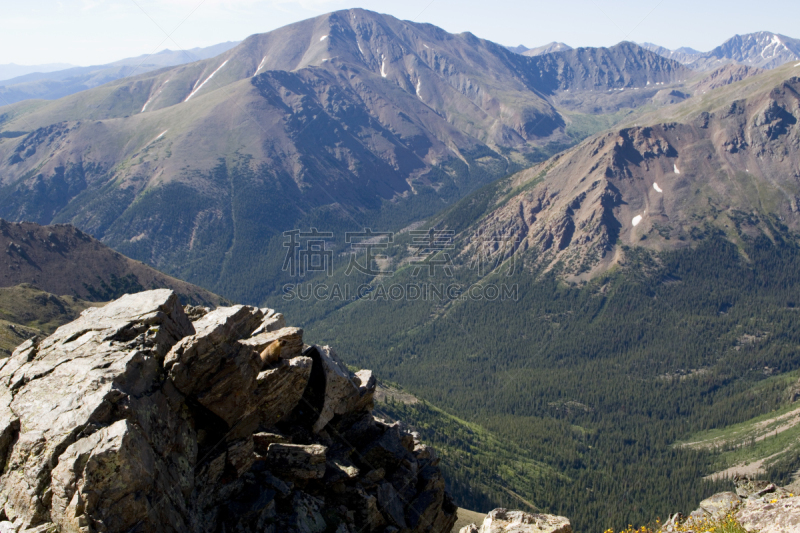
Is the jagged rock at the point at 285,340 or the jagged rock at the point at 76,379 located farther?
the jagged rock at the point at 285,340

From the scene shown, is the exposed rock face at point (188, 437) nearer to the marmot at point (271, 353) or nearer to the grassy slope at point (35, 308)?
the marmot at point (271, 353)

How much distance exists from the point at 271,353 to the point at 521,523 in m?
16.6

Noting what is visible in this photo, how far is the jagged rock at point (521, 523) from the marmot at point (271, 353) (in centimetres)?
1469

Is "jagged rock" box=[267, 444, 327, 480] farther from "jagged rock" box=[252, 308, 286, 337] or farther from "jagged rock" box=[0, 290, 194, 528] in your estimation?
"jagged rock" box=[252, 308, 286, 337]

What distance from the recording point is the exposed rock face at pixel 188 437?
19359 mm

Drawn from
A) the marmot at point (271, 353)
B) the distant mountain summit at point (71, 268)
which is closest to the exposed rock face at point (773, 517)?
the marmot at point (271, 353)

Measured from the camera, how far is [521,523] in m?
26.2

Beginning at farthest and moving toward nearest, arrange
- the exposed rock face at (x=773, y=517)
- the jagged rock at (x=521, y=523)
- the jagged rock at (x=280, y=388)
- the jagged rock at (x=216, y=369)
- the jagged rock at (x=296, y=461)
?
1. the jagged rock at (x=280, y=388)
2. the jagged rock at (x=296, y=461)
3. the jagged rock at (x=521, y=523)
4. the jagged rock at (x=216, y=369)
5. the exposed rock face at (x=773, y=517)

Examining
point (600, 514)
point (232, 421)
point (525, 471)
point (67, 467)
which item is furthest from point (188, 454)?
point (525, 471)

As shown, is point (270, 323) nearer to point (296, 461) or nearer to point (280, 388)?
point (280, 388)

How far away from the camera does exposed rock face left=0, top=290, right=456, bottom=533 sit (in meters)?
19.4

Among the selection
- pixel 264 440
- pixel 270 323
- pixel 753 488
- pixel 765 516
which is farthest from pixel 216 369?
pixel 753 488

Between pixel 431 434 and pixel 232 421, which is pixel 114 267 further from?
pixel 232 421

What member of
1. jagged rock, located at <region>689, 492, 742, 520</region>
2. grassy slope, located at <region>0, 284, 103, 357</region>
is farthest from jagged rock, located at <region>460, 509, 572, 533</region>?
grassy slope, located at <region>0, 284, 103, 357</region>
